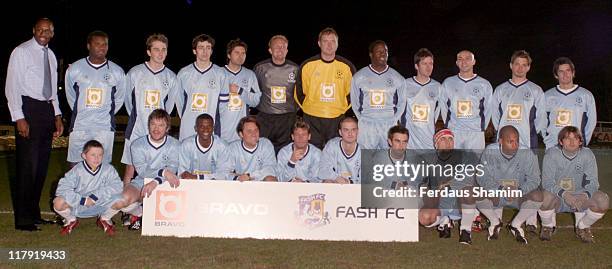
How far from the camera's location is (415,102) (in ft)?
26.2

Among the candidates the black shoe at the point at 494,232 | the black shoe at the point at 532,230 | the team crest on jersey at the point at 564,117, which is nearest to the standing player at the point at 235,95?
the black shoe at the point at 494,232

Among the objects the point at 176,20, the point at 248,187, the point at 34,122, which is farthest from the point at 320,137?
the point at 176,20

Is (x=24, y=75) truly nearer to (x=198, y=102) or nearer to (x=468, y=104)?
(x=198, y=102)

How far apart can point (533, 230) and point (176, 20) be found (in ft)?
105

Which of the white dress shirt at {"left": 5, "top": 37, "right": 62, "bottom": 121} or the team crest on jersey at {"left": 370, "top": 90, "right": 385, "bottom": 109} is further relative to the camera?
the team crest on jersey at {"left": 370, "top": 90, "right": 385, "bottom": 109}

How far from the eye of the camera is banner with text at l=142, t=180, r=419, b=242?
630 centimetres

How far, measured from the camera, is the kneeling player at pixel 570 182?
6.70 m

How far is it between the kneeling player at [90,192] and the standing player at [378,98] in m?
2.97

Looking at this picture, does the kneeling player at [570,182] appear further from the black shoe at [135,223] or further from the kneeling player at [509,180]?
the black shoe at [135,223]

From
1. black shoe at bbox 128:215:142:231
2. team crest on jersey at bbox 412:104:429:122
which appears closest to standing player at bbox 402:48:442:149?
team crest on jersey at bbox 412:104:429:122

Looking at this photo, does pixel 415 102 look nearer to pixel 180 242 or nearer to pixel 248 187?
pixel 248 187

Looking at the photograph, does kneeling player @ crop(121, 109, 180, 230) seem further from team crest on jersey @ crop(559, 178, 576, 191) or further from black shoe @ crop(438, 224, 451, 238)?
team crest on jersey @ crop(559, 178, 576, 191)

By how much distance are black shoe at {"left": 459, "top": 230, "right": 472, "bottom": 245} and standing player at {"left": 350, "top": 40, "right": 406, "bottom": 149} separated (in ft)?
5.74

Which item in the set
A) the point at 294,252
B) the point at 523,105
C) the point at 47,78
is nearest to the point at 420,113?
the point at 523,105
